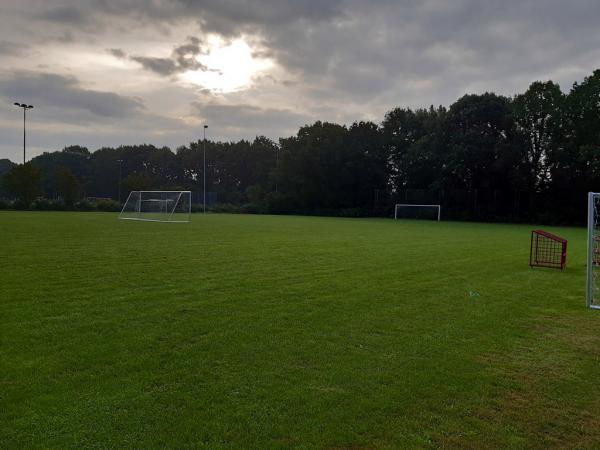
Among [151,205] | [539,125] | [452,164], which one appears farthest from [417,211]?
[151,205]

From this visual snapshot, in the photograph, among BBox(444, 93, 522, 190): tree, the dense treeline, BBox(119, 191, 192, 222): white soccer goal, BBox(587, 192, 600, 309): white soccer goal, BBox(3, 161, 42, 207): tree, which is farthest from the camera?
BBox(3, 161, 42, 207): tree

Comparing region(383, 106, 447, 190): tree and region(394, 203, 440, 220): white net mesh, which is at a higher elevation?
region(383, 106, 447, 190): tree

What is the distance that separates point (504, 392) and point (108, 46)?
2156cm

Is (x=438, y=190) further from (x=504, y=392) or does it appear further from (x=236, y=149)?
(x=236, y=149)

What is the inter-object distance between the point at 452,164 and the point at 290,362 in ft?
138

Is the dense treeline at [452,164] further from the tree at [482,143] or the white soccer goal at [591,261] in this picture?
the white soccer goal at [591,261]

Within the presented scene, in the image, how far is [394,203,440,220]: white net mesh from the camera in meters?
45.9

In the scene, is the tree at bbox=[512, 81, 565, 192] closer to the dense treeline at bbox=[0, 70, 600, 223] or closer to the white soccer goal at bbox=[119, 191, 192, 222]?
the dense treeline at bbox=[0, 70, 600, 223]

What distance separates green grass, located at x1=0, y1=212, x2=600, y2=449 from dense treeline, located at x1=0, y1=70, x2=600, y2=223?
1338 inches

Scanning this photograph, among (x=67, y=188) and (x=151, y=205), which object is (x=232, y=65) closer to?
(x=151, y=205)

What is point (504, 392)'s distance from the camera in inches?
147

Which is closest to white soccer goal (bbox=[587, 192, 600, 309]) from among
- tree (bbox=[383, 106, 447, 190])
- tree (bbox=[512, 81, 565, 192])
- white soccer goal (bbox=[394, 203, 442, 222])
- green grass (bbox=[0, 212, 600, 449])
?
green grass (bbox=[0, 212, 600, 449])

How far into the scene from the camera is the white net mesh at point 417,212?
151 feet

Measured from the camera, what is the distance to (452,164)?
42969 mm
